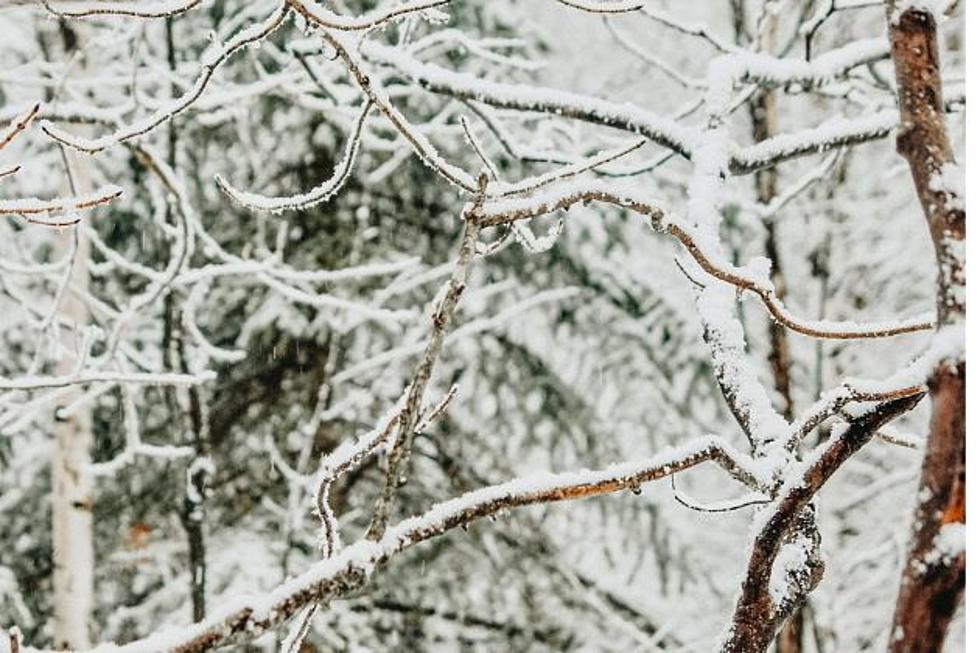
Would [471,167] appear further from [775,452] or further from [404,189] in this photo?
[775,452]

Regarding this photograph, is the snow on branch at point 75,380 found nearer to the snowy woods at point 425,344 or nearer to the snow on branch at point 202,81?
the snowy woods at point 425,344

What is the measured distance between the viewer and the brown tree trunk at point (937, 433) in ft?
1.87

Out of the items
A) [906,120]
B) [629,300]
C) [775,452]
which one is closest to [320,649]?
[629,300]

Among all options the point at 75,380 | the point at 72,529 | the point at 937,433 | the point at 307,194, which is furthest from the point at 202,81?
the point at 72,529

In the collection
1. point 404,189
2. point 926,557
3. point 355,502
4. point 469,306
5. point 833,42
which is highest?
point 833,42

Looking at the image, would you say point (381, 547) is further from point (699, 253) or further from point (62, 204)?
point (62, 204)

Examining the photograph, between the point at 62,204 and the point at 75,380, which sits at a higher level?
the point at 75,380

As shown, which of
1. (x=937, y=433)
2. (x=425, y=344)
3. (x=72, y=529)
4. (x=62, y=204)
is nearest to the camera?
(x=937, y=433)

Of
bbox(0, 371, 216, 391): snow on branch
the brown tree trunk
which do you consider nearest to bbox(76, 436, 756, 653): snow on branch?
the brown tree trunk

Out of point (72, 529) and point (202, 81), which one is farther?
point (72, 529)

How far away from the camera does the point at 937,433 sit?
1.92 ft

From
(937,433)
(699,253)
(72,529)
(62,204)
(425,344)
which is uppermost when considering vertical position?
(425,344)

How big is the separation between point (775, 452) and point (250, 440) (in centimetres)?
403

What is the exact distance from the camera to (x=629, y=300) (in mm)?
5137
